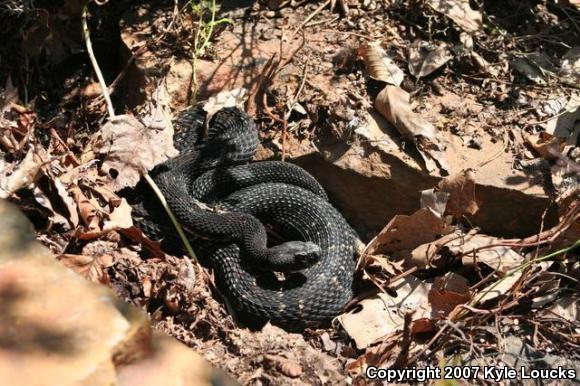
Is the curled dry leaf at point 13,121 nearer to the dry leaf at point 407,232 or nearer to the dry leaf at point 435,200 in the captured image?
the dry leaf at point 407,232

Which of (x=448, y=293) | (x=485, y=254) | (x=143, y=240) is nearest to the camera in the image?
(x=448, y=293)

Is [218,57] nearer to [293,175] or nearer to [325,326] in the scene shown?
[293,175]

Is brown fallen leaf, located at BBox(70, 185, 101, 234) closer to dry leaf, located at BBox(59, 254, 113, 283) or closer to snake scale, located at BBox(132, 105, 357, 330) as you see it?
dry leaf, located at BBox(59, 254, 113, 283)

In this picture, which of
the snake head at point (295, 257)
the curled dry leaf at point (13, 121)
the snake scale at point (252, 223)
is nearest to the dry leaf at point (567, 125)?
the snake scale at point (252, 223)

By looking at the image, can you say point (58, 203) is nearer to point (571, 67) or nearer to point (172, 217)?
point (172, 217)

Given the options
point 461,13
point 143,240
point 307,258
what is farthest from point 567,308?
point 143,240

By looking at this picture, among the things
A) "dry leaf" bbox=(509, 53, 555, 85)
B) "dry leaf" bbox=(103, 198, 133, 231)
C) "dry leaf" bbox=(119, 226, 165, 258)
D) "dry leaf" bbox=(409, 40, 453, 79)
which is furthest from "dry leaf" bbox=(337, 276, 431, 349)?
"dry leaf" bbox=(509, 53, 555, 85)
